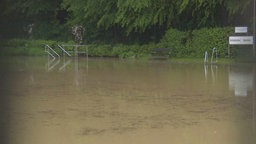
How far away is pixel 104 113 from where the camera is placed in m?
9.18

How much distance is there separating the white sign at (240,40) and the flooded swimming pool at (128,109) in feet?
19.8

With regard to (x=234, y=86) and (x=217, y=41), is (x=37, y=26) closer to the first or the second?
(x=217, y=41)

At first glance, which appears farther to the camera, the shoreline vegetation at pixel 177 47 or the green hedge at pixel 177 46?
the green hedge at pixel 177 46

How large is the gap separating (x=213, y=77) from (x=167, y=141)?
956 cm

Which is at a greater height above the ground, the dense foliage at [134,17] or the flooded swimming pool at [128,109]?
the dense foliage at [134,17]

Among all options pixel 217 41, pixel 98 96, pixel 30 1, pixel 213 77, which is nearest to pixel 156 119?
pixel 98 96

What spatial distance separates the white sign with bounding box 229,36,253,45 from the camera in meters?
21.9

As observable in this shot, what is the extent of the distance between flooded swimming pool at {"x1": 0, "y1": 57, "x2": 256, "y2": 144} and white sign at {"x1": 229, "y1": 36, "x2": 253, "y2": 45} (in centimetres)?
602

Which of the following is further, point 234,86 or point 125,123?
point 234,86

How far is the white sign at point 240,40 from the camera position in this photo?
863 inches

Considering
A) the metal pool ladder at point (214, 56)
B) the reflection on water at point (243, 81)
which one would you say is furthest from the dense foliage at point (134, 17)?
the reflection on water at point (243, 81)

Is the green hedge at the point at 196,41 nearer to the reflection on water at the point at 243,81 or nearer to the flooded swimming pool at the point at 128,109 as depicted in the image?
the reflection on water at the point at 243,81

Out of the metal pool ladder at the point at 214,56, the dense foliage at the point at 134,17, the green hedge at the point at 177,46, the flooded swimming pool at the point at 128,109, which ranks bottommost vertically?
the flooded swimming pool at the point at 128,109

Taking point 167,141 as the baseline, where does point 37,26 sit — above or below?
above
